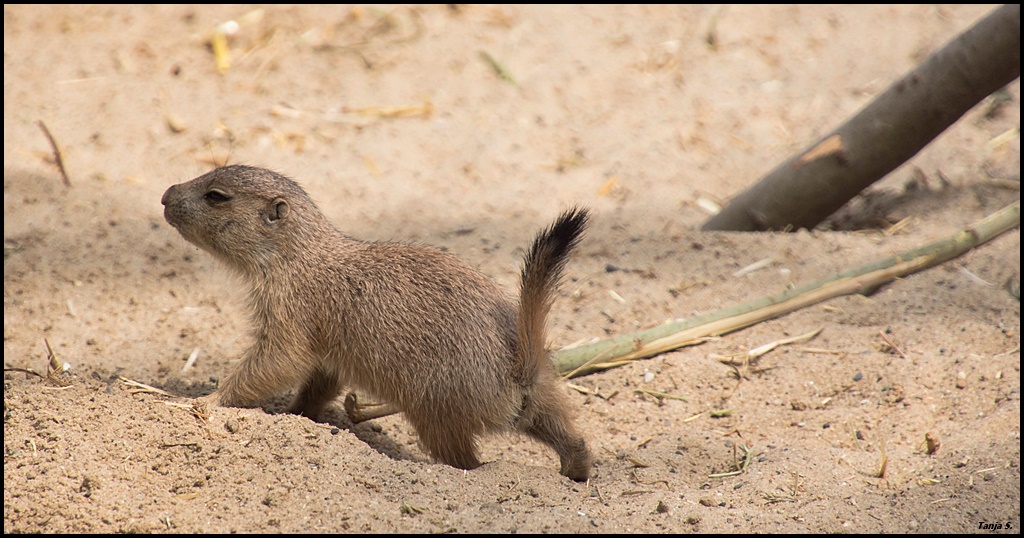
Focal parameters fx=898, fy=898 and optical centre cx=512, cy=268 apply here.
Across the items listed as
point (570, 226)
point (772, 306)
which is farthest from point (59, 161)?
point (772, 306)

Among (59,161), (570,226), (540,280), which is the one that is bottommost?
(59,161)

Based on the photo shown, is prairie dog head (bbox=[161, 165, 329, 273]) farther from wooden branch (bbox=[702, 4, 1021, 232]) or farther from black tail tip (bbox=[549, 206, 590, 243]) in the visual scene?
wooden branch (bbox=[702, 4, 1021, 232])

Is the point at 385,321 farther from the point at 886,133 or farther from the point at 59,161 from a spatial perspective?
the point at 886,133

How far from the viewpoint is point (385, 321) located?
3.60 metres

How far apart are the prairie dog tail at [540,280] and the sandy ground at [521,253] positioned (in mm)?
454

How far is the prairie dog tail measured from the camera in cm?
324

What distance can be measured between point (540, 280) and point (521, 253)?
187 cm

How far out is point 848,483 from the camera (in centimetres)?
339

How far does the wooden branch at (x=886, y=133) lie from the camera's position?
4.65 metres

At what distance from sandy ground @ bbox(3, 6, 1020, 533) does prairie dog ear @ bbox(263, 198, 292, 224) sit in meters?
0.49

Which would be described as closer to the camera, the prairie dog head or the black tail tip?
the black tail tip

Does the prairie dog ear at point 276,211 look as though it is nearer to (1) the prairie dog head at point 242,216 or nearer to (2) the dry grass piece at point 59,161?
(1) the prairie dog head at point 242,216

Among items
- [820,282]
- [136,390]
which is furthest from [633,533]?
[820,282]

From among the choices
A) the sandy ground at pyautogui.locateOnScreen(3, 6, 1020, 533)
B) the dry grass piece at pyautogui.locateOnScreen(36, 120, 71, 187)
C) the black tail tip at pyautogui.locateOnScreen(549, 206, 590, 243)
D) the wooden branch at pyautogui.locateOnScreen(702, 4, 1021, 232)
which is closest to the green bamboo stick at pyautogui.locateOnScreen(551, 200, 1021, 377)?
the sandy ground at pyautogui.locateOnScreen(3, 6, 1020, 533)
